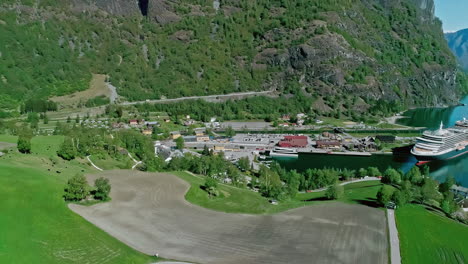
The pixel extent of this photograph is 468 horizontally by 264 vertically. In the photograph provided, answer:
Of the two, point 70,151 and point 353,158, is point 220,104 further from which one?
point 70,151

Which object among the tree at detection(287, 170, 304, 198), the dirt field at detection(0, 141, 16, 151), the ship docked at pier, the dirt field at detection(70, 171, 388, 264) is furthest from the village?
the dirt field at detection(70, 171, 388, 264)

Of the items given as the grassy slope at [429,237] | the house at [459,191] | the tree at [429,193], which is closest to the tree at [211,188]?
the grassy slope at [429,237]

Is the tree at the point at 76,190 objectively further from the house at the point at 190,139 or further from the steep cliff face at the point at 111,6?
the steep cliff face at the point at 111,6

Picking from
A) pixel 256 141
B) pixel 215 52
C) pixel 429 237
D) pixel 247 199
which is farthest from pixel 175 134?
pixel 429 237

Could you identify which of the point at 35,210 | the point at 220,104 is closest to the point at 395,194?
the point at 35,210

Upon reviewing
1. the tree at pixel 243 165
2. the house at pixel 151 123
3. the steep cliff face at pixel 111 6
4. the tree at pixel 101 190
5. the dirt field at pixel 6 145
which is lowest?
the tree at pixel 243 165

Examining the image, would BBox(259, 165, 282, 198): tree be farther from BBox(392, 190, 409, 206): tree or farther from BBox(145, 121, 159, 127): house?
BBox(145, 121, 159, 127): house
